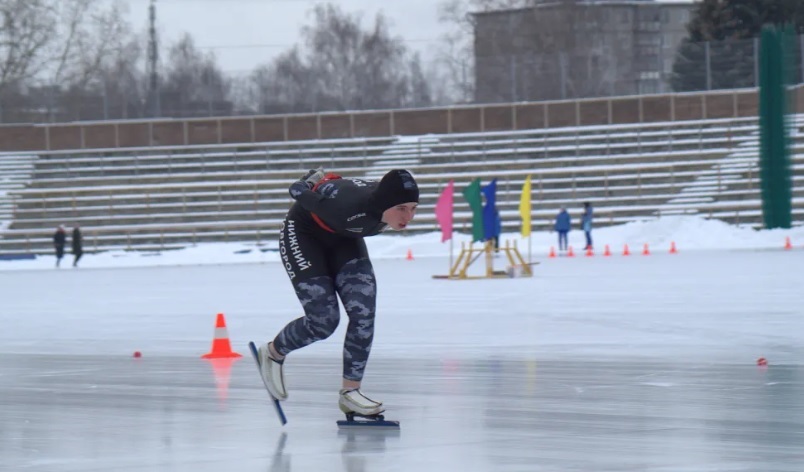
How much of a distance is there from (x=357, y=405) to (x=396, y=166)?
40.9 metres

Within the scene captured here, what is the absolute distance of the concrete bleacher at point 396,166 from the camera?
148ft

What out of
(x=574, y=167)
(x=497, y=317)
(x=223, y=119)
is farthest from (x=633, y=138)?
(x=497, y=317)

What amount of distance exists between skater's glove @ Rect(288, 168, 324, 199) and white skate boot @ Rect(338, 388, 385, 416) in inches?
46.4

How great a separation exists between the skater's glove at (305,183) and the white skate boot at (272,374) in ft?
3.35

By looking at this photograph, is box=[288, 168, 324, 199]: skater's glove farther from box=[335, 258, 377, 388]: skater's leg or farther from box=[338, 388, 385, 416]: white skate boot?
box=[338, 388, 385, 416]: white skate boot

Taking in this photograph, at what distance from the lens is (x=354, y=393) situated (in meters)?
7.76

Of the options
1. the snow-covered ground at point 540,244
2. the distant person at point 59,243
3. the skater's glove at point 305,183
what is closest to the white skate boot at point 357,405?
the skater's glove at point 305,183

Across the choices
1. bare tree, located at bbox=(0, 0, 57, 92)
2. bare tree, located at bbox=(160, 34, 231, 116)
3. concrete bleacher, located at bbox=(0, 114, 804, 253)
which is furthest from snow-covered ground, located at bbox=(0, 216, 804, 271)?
bare tree, located at bbox=(0, 0, 57, 92)

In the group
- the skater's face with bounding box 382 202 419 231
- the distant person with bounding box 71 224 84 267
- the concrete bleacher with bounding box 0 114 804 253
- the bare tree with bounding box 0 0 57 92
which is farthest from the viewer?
the bare tree with bounding box 0 0 57 92

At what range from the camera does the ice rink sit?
21.4 ft

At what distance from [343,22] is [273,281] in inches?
2573

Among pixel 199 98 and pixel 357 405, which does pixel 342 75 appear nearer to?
pixel 199 98

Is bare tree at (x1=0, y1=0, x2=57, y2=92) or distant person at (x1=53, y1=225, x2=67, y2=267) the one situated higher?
bare tree at (x1=0, y1=0, x2=57, y2=92)

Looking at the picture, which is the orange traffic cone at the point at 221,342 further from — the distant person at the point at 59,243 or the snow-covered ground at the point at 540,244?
the distant person at the point at 59,243
